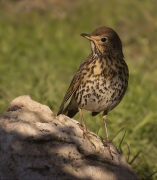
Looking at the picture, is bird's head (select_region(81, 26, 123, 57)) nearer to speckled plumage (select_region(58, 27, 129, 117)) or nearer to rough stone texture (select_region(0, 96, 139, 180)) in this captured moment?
speckled plumage (select_region(58, 27, 129, 117))

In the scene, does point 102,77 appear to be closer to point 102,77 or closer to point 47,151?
point 102,77

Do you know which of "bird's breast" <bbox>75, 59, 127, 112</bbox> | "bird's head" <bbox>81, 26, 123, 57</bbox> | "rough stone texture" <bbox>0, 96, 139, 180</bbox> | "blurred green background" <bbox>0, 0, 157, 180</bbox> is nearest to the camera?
"rough stone texture" <bbox>0, 96, 139, 180</bbox>

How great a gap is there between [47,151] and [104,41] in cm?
185

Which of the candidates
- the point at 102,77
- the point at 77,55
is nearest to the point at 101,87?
the point at 102,77

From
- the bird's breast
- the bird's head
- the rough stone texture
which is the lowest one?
the rough stone texture

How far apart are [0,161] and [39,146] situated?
37 cm

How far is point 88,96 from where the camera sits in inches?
224

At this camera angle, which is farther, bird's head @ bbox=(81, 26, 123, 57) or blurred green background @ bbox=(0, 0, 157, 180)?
blurred green background @ bbox=(0, 0, 157, 180)

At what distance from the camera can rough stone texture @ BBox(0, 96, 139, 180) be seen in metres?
4.18

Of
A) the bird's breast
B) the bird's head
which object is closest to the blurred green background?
the bird's breast

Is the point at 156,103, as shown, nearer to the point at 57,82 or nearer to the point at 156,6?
the point at 57,82

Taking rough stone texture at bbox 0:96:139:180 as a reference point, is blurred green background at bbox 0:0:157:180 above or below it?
above

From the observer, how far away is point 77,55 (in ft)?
35.4

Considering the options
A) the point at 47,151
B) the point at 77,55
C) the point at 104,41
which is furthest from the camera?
the point at 77,55
